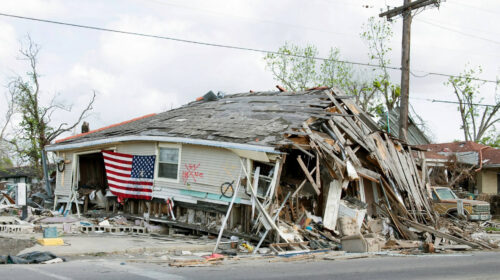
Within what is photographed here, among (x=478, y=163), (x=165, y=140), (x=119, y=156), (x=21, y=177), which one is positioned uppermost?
(x=478, y=163)

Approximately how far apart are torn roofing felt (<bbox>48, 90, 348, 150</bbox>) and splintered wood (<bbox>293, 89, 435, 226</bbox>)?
0.58 m

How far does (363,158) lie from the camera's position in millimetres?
17516

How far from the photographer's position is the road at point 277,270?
830cm

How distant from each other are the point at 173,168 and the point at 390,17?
11315 mm

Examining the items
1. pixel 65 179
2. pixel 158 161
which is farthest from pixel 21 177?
pixel 158 161

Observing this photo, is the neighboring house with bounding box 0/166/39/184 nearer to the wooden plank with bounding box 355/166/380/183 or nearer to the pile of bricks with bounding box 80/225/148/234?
the pile of bricks with bounding box 80/225/148/234

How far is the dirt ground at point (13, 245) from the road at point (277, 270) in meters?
1.69

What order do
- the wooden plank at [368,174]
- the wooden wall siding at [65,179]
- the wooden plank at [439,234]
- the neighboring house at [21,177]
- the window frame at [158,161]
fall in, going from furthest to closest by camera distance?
the neighboring house at [21,177]
the wooden wall siding at [65,179]
the window frame at [158,161]
the wooden plank at [368,174]
the wooden plank at [439,234]

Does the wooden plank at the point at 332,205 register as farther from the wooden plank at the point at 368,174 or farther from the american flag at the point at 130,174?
the american flag at the point at 130,174

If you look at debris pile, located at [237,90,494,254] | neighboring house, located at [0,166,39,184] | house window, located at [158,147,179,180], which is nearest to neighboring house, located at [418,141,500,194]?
debris pile, located at [237,90,494,254]

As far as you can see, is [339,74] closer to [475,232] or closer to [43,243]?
[475,232]

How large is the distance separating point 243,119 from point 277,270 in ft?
26.7

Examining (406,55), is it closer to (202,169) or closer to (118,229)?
(202,169)

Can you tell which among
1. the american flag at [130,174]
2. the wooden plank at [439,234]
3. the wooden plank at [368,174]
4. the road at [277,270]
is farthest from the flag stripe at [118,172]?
the wooden plank at [439,234]
